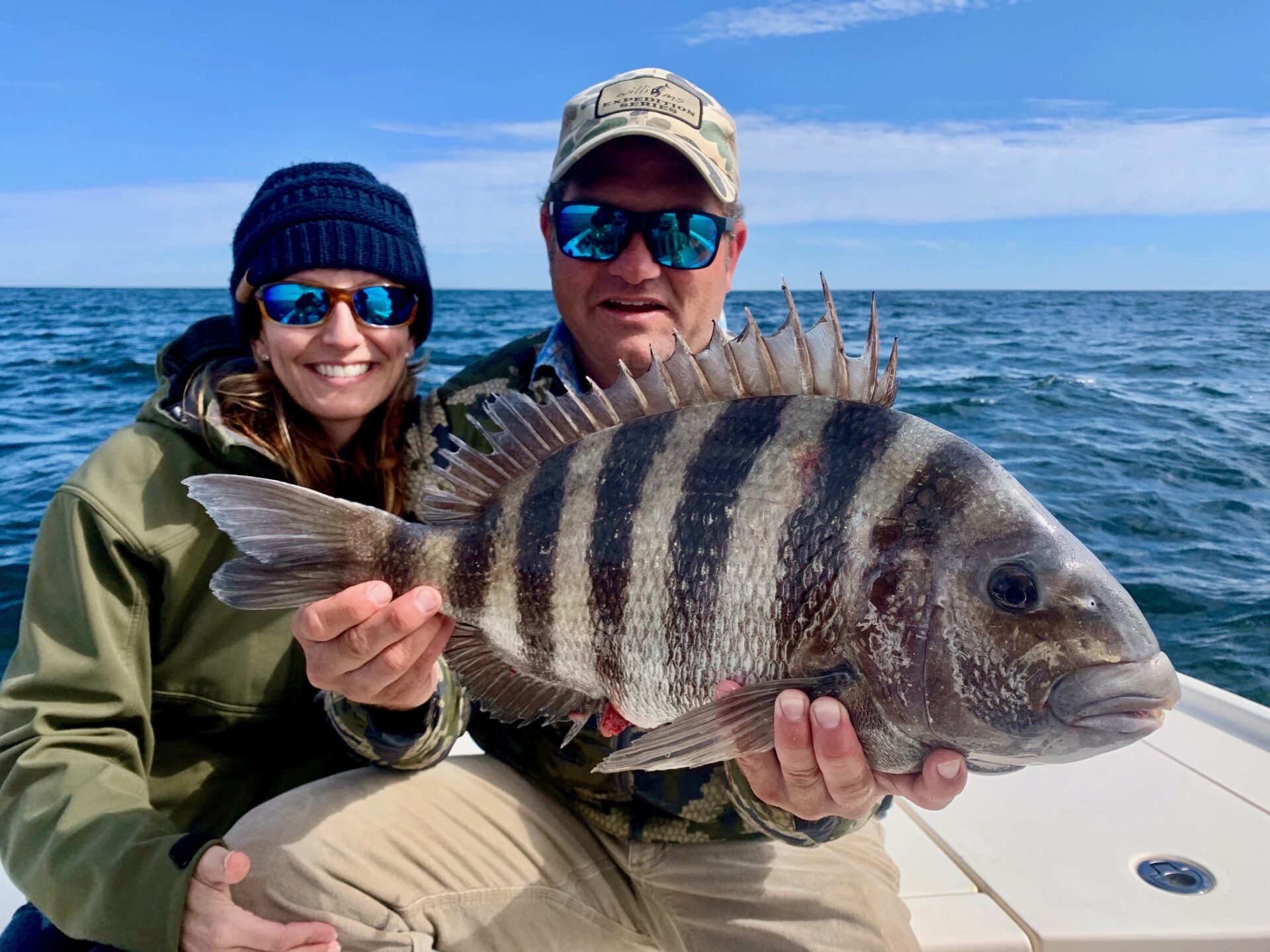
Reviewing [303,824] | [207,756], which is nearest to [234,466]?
[207,756]

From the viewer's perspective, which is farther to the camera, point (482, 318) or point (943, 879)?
point (482, 318)

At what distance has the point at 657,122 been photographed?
105 inches

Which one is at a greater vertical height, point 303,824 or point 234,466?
point 234,466

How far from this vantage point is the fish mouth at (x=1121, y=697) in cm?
133

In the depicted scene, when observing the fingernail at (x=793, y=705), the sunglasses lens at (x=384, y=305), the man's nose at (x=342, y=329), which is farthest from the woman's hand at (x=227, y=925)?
the sunglasses lens at (x=384, y=305)

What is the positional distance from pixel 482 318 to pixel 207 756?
123 ft

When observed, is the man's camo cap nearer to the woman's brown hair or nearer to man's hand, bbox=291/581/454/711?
the woman's brown hair

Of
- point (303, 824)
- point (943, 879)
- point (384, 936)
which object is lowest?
point (943, 879)

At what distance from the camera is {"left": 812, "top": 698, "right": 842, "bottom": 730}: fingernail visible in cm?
148

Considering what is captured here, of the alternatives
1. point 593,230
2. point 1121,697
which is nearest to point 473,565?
point 1121,697

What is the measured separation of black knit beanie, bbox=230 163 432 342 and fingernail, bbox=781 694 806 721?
169 centimetres

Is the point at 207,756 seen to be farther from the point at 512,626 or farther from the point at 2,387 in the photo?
the point at 2,387

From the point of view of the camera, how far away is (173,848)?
1.90 m

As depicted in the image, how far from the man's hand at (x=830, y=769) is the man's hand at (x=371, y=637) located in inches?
24.5
